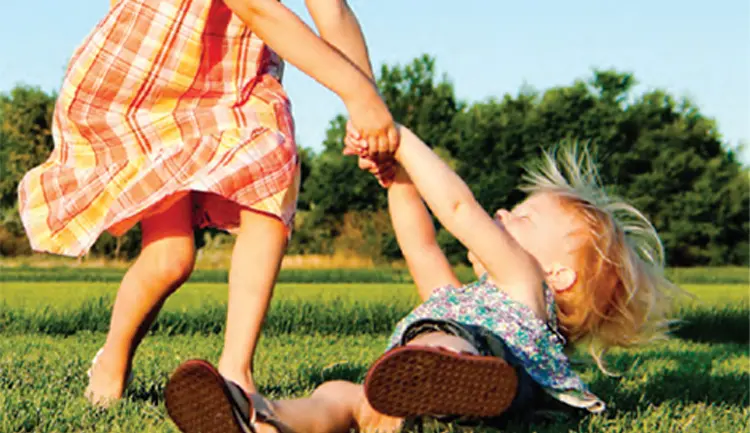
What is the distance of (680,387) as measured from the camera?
3.21 m

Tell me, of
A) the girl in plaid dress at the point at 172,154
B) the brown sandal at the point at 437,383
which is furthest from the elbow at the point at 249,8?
the brown sandal at the point at 437,383

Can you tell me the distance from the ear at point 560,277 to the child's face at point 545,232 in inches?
0.5

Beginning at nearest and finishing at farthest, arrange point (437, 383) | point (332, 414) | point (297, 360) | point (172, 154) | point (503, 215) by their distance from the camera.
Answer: point (437, 383), point (332, 414), point (172, 154), point (503, 215), point (297, 360)

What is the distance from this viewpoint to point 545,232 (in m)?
2.51

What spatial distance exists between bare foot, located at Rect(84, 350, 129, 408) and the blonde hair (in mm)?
1245

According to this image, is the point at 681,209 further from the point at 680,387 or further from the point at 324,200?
the point at 680,387

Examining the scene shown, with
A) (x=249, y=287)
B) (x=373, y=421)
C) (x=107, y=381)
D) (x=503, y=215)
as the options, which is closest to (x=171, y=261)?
(x=249, y=287)

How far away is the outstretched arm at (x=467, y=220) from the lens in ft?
7.35

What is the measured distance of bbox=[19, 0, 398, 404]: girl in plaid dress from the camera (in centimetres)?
243

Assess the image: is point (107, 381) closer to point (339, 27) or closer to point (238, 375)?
point (238, 375)

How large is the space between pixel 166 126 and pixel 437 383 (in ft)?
3.82

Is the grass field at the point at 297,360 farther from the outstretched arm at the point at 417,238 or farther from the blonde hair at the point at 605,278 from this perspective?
the outstretched arm at the point at 417,238

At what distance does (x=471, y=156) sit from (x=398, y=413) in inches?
926

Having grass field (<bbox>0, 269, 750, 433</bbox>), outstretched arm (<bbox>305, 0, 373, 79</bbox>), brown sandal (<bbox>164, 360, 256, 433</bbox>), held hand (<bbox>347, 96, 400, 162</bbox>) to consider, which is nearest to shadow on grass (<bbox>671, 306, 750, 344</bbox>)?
grass field (<bbox>0, 269, 750, 433</bbox>)
